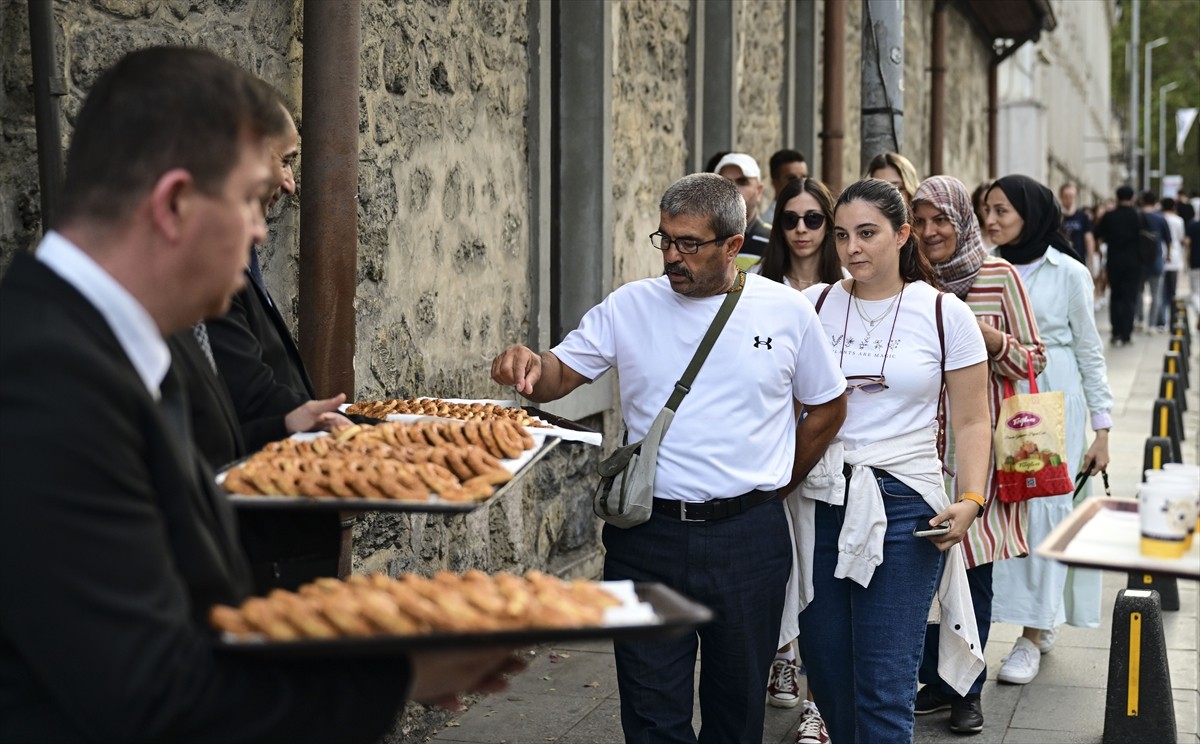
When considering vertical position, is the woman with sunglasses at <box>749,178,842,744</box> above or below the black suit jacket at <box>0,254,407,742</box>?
above

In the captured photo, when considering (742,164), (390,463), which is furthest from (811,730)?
(390,463)

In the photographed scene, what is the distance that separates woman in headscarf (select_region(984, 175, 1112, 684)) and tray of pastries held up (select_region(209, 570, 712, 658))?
472cm

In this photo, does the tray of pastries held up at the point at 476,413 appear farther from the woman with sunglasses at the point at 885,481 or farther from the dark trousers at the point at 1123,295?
the dark trousers at the point at 1123,295

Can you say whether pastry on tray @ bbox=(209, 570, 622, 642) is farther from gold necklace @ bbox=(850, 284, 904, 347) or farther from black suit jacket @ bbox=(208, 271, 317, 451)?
gold necklace @ bbox=(850, 284, 904, 347)

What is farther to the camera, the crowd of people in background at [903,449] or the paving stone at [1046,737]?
the paving stone at [1046,737]

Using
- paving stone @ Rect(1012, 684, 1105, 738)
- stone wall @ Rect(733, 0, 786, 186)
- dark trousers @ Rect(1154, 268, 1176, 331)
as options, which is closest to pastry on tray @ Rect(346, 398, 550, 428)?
paving stone @ Rect(1012, 684, 1105, 738)

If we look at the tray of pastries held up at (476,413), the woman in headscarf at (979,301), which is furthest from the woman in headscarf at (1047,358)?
the tray of pastries held up at (476,413)

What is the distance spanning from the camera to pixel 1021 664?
255 inches

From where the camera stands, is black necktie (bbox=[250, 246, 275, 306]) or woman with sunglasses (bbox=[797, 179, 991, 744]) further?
woman with sunglasses (bbox=[797, 179, 991, 744])

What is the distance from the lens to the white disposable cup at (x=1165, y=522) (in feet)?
8.39

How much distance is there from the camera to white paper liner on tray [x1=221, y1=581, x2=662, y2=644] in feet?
6.35

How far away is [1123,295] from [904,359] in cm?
1848

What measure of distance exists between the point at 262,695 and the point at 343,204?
9.41 ft

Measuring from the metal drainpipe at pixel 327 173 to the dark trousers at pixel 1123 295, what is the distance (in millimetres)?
18479
